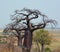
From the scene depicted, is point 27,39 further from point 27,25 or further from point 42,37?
point 42,37

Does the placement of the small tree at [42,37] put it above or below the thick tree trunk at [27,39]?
below

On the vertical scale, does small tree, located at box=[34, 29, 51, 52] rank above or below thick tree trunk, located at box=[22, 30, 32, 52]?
below

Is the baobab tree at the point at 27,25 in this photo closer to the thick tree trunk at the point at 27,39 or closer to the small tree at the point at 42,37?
the thick tree trunk at the point at 27,39

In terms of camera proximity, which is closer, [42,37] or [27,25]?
[27,25]

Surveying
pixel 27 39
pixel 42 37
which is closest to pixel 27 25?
pixel 27 39

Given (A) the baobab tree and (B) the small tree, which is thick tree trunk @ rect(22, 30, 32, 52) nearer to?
(A) the baobab tree

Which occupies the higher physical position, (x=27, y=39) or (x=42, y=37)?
(x=27, y=39)

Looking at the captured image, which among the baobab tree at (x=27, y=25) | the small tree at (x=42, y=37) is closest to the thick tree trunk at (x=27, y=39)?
the baobab tree at (x=27, y=25)

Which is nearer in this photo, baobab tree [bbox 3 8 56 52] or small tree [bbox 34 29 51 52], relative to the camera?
baobab tree [bbox 3 8 56 52]

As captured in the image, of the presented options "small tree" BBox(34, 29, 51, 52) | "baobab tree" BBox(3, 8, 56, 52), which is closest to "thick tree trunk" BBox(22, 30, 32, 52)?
"baobab tree" BBox(3, 8, 56, 52)

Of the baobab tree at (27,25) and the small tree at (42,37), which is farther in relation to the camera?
the small tree at (42,37)

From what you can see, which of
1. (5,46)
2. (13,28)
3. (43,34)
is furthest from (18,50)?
(43,34)

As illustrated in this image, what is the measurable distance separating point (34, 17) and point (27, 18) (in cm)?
43

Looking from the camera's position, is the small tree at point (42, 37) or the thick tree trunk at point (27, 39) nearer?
the thick tree trunk at point (27, 39)
